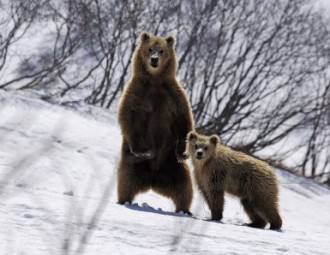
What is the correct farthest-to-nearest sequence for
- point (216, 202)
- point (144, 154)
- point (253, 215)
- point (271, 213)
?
1. point (253, 215)
2. point (271, 213)
3. point (216, 202)
4. point (144, 154)

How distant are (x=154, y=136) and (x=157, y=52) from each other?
968 millimetres

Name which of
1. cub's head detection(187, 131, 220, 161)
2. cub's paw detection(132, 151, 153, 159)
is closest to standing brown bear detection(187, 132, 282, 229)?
cub's head detection(187, 131, 220, 161)

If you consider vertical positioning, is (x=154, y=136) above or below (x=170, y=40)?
below

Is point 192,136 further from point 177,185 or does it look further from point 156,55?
point 156,55

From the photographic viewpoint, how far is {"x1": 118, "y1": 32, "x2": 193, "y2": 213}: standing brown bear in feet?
24.8

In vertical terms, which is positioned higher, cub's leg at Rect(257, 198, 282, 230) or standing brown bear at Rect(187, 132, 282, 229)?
standing brown bear at Rect(187, 132, 282, 229)

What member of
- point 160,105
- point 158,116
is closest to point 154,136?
point 158,116

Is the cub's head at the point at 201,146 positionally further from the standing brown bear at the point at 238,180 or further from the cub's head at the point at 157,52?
the cub's head at the point at 157,52

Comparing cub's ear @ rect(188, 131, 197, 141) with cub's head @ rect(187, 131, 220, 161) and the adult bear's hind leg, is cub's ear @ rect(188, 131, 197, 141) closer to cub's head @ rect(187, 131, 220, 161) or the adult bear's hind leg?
cub's head @ rect(187, 131, 220, 161)

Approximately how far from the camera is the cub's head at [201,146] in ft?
26.7

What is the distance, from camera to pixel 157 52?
25.6 feet

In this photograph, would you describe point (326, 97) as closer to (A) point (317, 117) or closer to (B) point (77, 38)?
(A) point (317, 117)

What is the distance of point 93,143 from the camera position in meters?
16.5

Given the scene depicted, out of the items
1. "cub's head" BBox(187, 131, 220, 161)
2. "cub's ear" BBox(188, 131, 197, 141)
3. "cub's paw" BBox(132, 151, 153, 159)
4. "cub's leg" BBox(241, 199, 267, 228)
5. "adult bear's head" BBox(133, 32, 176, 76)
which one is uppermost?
"adult bear's head" BBox(133, 32, 176, 76)
